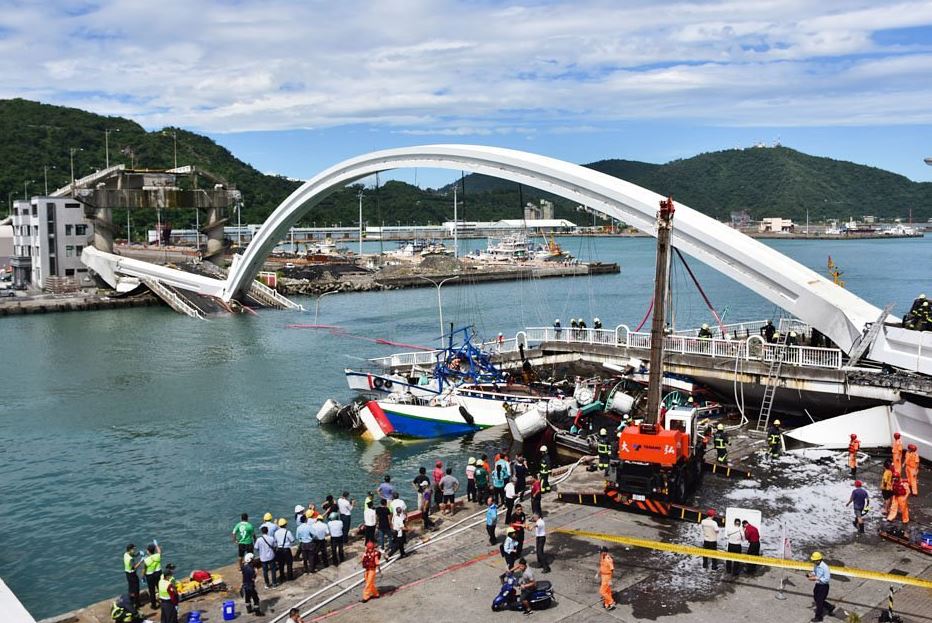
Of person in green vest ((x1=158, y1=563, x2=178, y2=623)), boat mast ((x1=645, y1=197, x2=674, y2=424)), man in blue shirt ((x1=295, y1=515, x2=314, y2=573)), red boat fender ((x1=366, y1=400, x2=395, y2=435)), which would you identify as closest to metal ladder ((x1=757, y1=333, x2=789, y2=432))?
boat mast ((x1=645, y1=197, x2=674, y2=424))

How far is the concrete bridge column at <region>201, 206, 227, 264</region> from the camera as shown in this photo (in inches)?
2879

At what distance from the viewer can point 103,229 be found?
68.8 meters

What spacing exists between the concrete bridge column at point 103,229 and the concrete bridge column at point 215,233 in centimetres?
801

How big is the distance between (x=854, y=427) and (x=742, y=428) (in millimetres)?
3033

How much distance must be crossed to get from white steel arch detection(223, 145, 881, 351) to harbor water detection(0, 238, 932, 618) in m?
5.29

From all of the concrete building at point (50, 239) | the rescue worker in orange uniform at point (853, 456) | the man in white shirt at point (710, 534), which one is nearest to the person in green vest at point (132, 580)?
the man in white shirt at point (710, 534)

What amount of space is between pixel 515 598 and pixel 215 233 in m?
67.4

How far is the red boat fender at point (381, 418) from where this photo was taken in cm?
2548

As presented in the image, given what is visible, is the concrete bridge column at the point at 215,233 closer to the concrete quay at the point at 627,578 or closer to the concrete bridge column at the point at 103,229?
the concrete bridge column at the point at 103,229

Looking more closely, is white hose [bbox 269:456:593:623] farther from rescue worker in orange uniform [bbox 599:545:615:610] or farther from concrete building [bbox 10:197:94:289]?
concrete building [bbox 10:197:94:289]

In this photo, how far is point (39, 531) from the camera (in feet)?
59.9

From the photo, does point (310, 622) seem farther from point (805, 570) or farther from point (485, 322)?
point (485, 322)

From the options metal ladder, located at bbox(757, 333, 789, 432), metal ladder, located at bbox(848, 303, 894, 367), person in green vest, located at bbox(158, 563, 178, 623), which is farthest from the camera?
metal ladder, located at bbox(757, 333, 789, 432)

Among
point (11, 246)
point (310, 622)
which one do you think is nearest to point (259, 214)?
point (11, 246)
